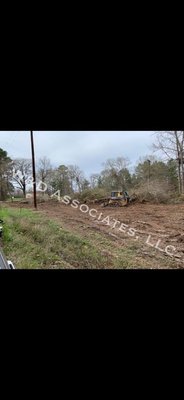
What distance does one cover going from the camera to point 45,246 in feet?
10.0

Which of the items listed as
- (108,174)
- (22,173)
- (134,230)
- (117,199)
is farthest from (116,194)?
(22,173)

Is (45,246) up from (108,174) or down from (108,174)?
down

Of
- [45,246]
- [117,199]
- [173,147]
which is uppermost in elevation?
[173,147]

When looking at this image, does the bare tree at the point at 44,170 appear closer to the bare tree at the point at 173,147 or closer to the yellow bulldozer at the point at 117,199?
the yellow bulldozer at the point at 117,199

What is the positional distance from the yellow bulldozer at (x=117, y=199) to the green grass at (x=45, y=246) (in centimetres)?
59

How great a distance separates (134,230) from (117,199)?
22.0 inches

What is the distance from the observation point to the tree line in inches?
96.2

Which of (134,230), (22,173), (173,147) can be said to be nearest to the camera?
(22,173)

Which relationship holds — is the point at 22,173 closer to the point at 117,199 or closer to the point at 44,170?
the point at 44,170

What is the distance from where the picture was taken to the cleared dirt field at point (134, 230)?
294 centimetres
